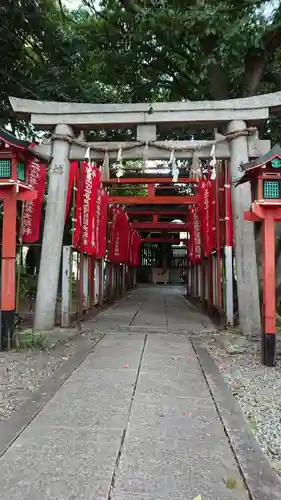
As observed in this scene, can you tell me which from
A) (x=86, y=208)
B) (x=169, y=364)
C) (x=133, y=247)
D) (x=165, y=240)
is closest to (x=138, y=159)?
(x=86, y=208)

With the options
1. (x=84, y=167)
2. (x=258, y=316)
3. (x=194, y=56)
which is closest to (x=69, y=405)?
(x=258, y=316)

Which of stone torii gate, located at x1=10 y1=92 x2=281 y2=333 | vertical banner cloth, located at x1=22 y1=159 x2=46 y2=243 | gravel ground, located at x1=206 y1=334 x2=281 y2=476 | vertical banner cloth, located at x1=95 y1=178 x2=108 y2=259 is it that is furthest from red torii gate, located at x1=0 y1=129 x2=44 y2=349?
vertical banner cloth, located at x1=95 y1=178 x2=108 y2=259

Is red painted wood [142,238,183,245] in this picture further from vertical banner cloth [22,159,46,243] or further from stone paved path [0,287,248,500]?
stone paved path [0,287,248,500]

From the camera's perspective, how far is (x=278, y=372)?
18.0ft

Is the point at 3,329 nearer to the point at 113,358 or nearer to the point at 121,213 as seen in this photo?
the point at 113,358

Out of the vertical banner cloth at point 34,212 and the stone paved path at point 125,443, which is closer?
the stone paved path at point 125,443

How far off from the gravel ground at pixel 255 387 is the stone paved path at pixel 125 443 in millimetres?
334

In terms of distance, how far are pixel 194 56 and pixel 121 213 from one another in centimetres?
619

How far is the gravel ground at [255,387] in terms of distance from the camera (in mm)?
3445

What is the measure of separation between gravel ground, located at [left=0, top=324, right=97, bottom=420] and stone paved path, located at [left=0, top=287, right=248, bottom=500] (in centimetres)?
38

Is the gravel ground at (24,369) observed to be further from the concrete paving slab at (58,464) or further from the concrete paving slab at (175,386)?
the concrete paving slab at (175,386)

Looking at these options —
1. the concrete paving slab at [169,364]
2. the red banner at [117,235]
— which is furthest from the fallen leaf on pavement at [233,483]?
the red banner at [117,235]

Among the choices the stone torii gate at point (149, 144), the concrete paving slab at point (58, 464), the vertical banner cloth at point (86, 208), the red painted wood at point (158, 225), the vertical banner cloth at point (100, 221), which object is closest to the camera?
the concrete paving slab at point (58, 464)

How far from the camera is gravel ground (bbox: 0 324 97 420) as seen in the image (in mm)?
4344
